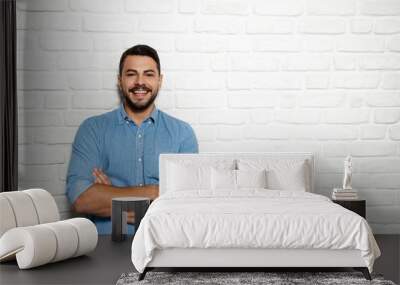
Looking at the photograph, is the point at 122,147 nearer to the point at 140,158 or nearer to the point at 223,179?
the point at 140,158

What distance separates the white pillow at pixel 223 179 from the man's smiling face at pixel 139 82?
1.13m

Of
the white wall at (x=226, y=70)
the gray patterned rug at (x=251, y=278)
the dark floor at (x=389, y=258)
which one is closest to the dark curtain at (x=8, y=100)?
the white wall at (x=226, y=70)

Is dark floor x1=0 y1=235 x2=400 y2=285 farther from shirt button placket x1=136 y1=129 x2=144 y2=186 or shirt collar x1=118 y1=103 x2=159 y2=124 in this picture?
shirt collar x1=118 y1=103 x2=159 y2=124

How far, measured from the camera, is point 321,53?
702 centimetres

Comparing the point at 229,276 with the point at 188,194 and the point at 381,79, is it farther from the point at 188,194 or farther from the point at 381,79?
the point at 381,79

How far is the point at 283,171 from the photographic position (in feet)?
21.4

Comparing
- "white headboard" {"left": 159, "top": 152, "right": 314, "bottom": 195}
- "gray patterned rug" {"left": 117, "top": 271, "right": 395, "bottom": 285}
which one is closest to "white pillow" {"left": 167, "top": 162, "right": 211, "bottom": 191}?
"white headboard" {"left": 159, "top": 152, "right": 314, "bottom": 195}

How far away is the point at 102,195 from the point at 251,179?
1590mm

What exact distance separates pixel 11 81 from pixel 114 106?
1.04 m

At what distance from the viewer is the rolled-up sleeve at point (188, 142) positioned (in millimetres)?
7051

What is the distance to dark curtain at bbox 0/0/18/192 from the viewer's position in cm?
636

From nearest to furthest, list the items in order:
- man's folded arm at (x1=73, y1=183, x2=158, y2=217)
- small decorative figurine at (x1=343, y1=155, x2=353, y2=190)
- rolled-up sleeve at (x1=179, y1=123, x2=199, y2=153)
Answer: small decorative figurine at (x1=343, y1=155, x2=353, y2=190)
man's folded arm at (x1=73, y1=183, x2=158, y2=217)
rolled-up sleeve at (x1=179, y1=123, x2=199, y2=153)

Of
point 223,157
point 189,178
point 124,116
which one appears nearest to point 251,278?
point 189,178

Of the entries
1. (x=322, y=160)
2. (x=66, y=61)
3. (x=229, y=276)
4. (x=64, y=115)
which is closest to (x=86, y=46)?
(x=66, y=61)
